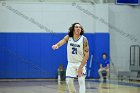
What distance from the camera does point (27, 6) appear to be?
24.4m

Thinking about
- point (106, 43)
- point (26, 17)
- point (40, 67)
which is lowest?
point (40, 67)

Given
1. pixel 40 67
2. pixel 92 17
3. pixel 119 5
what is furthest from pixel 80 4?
pixel 40 67

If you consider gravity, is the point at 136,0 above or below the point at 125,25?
above

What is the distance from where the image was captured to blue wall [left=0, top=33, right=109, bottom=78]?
24.0m

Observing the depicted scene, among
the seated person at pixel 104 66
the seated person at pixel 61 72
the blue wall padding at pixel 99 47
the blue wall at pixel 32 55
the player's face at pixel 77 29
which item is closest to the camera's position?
the player's face at pixel 77 29

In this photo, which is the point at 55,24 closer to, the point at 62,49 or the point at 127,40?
the point at 62,49

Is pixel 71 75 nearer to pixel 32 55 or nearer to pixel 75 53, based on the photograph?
pixel 75 53

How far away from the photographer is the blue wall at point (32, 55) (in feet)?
78.7

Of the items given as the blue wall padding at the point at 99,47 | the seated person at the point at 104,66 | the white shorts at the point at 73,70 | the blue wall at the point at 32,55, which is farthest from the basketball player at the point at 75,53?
the blue wall padding at the point at 99,47

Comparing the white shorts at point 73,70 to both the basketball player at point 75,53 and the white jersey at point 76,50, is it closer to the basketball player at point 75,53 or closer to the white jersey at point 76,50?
the basketball player at point 75,53

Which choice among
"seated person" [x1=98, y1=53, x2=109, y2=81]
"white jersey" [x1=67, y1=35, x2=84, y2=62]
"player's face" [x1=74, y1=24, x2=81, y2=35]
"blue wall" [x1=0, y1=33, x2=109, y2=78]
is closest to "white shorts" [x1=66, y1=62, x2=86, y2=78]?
"white jersey" [x1=67, y1=35, x2=84, y2=62]

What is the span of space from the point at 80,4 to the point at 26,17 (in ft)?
12.3

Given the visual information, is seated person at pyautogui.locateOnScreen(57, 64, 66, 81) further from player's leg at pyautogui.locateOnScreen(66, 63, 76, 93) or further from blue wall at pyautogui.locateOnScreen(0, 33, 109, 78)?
player's leg at pyautogui.locateOnScreen(66, 63, 76, 93)

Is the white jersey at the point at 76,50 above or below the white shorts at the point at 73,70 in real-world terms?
above
